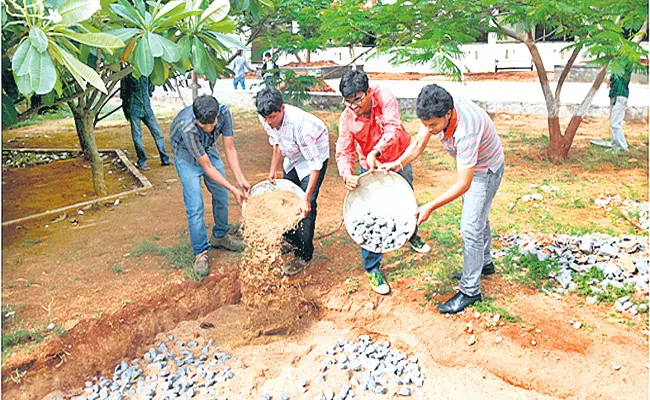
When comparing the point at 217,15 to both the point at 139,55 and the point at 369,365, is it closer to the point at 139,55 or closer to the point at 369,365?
the point at 139,55

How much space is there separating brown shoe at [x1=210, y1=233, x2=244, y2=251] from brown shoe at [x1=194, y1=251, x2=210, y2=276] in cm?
31

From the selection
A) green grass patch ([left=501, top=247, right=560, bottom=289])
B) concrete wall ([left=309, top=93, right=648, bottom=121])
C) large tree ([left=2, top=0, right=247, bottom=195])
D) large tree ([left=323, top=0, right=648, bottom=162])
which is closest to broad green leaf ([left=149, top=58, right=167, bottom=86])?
large tree ([left=2, top=0, right=247, bottom=195])

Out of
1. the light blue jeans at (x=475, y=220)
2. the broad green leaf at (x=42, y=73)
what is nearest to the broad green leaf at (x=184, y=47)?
the broad green leaf at (x=42, y=73)

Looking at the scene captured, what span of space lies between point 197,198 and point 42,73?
1651 millimetres

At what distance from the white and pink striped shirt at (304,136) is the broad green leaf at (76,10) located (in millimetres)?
1312

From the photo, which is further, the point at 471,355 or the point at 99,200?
the point at 99,200

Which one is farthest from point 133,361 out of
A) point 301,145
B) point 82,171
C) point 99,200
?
point 82,171

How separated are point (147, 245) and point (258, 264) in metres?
1.09

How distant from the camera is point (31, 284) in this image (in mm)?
3615

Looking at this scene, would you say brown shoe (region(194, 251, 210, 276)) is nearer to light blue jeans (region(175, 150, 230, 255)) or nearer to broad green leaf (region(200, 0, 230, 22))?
light blue jeans (region(175, 150, 230, 255))

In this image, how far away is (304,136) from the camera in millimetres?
3320

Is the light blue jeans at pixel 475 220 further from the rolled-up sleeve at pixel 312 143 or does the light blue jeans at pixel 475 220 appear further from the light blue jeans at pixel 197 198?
the light blue jeans at pixel 197 198

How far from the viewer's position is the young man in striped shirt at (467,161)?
8.83 feet

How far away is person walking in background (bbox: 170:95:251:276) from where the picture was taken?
331cm
